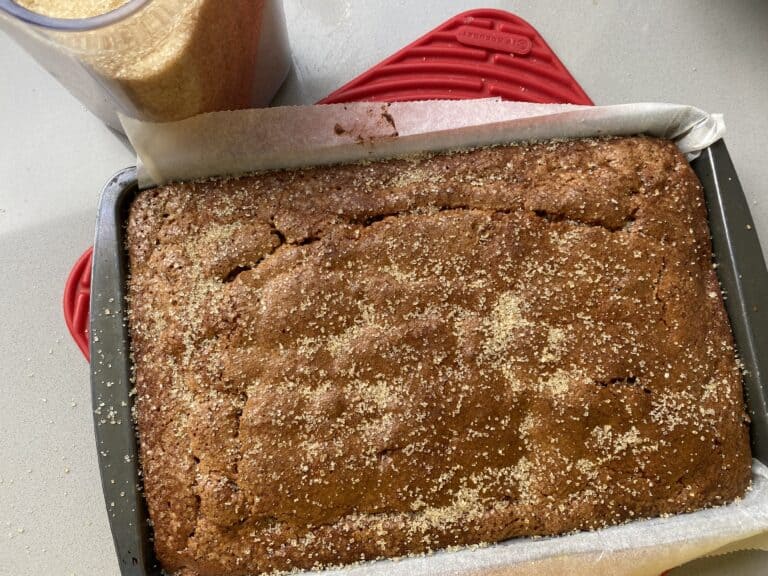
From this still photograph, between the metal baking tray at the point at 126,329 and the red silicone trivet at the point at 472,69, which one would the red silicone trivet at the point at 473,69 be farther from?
the metal baking tray at the point at 126,329

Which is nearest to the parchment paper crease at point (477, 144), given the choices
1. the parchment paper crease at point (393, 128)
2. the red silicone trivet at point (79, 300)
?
the parchment paper crease at point (393, 128)

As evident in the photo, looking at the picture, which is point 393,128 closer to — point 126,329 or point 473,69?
point 473,69

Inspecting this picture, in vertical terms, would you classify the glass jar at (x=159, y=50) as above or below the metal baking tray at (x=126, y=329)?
above

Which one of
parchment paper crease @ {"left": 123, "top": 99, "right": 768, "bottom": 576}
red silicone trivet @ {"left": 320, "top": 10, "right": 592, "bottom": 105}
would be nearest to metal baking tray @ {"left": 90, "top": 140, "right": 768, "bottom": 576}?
parchment paper crease @ {"left": 123, "top": 99, "right": 768, "bottom": 576}

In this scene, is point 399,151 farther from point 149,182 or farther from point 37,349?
point 37,349

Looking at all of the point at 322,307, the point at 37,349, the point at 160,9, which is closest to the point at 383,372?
the point at 322,307

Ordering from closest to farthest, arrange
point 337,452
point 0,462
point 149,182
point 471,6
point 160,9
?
point 160,9 → point 337,452 → point 149,182 → point 0,462 → point 471,6
